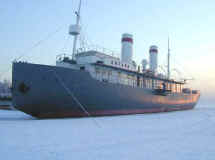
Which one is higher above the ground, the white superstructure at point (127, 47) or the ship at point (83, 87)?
the white superstructure at point (127, 47)

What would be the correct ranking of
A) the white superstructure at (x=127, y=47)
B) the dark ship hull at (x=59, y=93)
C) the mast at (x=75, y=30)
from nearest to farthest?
the dark ship hull at (x=59, y=93), the mast at (x=75, y=30), the white superstructure at (x=127, y=47)

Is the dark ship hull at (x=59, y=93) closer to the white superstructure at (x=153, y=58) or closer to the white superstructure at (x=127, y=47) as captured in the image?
the white superstructure at (x=127, y=47)

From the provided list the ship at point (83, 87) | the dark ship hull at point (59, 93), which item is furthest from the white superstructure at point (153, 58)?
the dark ship hull at point (59, 93)

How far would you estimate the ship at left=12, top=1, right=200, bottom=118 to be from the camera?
13.0 meters

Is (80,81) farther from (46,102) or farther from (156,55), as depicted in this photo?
(156,55)

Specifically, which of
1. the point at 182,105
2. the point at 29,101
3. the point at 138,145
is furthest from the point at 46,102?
the point at 182,105

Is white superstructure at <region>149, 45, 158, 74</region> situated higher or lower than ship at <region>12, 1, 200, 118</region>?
higher

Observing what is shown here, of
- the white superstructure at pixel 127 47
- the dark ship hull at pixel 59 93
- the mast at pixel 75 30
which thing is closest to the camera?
the dark ship hull at pixel 59 93

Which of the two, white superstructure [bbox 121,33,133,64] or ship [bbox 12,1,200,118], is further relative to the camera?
white superstructure [bbox 121,33,133,64]

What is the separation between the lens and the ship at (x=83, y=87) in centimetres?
1295

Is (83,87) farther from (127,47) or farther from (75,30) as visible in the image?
(127,47)

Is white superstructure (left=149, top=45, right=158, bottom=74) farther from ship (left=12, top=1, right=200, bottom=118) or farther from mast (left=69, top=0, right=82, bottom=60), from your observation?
mast (left=69, top=0, right=82, bottom=60)

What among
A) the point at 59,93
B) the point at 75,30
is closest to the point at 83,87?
the point at 59,93

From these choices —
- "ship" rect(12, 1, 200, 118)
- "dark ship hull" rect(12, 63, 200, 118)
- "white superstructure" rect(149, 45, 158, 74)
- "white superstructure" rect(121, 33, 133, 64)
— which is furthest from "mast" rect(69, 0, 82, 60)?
"white superstructure" rect(149, 45, 158, 74)
